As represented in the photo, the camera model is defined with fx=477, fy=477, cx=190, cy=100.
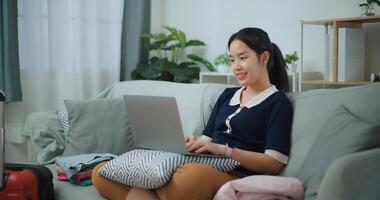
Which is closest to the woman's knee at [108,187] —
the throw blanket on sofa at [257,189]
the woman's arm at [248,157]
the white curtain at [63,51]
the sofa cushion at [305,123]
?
the woman's arm at [248,157]

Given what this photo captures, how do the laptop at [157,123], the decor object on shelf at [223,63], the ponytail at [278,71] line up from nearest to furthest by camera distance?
1. the laptop at [157,123]
2. the ponytail at [278,71]
3. the decor object on shelf at [223,63]

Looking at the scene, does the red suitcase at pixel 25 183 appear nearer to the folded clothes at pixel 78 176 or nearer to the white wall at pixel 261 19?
the folded clothes at pixel 78 176

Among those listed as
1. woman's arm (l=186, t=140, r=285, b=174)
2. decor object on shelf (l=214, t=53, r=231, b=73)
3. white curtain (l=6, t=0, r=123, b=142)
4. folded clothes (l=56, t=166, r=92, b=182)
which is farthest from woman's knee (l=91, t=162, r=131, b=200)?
decor object on shelf (l=214, t=53, r=231, b=73)

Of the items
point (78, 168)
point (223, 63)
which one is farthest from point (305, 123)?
point (223, 63)

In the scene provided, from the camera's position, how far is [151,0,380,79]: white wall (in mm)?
2771

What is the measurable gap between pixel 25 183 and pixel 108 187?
311 mm

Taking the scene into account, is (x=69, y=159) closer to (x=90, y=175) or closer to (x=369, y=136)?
(x=90, y=175)

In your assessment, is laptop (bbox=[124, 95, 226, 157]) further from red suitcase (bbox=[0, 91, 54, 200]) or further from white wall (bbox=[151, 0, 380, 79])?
white wall (bbox=[151, 0, 380, 79])

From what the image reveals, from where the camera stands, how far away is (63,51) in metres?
3.12

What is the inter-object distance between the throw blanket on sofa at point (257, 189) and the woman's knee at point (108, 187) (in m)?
0.40

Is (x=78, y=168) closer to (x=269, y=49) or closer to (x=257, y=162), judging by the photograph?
(x=257, y=162)

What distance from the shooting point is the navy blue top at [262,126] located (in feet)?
5.88

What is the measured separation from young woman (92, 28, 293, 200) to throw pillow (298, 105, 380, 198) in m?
0.18

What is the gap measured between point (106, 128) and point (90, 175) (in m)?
0.40
